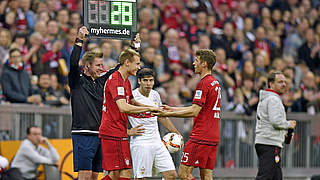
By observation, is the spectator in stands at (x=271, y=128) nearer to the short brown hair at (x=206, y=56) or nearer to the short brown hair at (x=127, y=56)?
the short brown hair at (x=206, y=56)

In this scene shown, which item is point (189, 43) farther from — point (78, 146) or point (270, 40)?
point (78, 146)

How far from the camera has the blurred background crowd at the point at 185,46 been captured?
597 inches

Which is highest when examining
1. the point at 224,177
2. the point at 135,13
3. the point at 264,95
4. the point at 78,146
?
the point at 135,13

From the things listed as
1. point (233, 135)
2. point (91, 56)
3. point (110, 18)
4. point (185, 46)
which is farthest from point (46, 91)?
point (185, 46)

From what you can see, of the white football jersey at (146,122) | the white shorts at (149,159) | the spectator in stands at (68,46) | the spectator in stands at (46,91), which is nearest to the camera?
the white shorts at (149,159)

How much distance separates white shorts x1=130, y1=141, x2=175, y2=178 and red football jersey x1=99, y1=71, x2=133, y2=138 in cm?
160

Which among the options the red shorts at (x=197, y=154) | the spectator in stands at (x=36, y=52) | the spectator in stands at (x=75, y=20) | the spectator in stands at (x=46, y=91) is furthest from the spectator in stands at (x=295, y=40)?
the red shorts at (x=197, y=154)

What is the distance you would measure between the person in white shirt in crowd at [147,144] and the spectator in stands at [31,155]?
2.78 metres

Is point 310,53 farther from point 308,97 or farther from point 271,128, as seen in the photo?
point 271,128

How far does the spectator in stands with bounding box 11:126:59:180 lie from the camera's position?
45.7ft

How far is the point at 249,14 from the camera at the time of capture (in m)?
22.0

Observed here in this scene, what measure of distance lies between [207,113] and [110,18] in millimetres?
2217

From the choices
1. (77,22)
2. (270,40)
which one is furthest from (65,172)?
(270,40)

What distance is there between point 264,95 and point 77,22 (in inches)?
240
